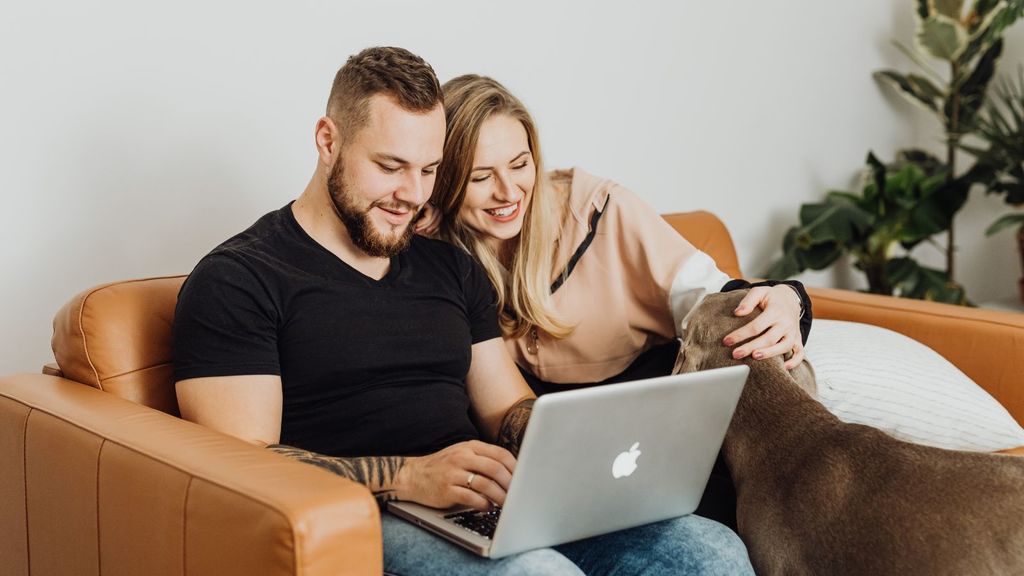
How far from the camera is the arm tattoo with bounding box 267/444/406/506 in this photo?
1514 millimetres

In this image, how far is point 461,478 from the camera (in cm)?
145

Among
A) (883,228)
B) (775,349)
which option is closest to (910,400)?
(775,349)

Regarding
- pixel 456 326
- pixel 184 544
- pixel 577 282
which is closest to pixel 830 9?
pixel 577 282

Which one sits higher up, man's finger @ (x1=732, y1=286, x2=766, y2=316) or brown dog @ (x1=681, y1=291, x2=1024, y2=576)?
man's finger @ (x1=732, y1=286, x2=766, y2=316)

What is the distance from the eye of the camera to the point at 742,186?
11.3 ft

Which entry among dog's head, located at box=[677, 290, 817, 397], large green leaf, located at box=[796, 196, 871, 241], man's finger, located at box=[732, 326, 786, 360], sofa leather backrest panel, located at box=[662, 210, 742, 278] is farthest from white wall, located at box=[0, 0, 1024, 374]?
man's finger, located at box=[732, 326, 786, 360]

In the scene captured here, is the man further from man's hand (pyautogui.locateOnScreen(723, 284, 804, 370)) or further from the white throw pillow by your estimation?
the white throw pillow

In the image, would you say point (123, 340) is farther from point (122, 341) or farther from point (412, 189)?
point (412, 189)

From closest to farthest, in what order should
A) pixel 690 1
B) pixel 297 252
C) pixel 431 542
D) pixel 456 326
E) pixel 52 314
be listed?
pixel 431 542, pixel 297 252, pixel 456 326, pixel 52 314, pixel 690 1

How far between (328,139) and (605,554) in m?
0.77

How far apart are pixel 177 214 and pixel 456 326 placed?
0.65 m

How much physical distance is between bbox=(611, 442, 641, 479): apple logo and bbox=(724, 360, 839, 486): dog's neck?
0.94 ft

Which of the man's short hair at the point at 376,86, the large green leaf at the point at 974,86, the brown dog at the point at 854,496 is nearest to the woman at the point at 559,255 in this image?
the man's short hair at the point at 376,86

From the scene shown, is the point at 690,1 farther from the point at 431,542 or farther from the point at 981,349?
the point at 431,542
